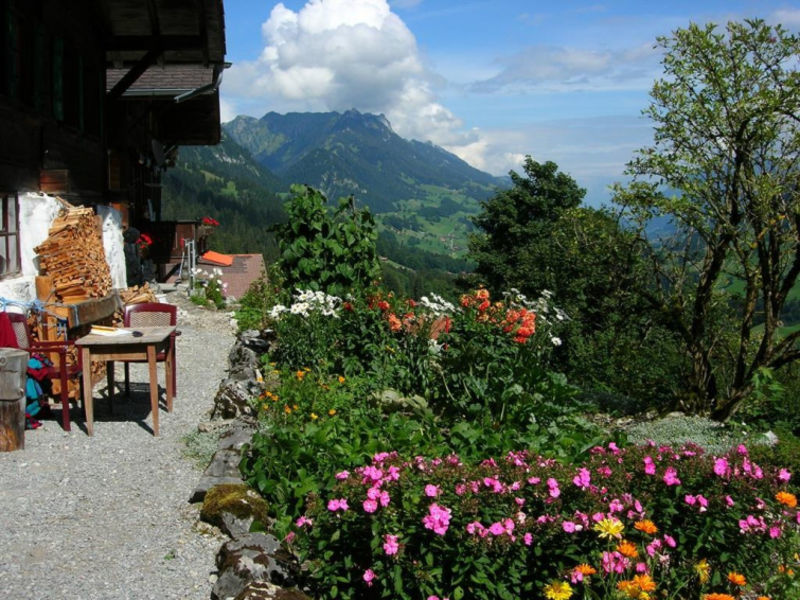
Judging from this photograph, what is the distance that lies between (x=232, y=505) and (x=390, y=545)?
159 cm

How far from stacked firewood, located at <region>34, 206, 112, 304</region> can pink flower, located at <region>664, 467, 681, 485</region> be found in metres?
6.48

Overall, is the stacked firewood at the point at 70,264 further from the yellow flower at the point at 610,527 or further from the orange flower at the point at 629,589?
the orange flower at the point at 629,589

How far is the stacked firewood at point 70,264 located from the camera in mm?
8016

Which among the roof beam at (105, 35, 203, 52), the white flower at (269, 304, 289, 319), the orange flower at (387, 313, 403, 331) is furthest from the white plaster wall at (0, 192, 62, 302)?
the roof beam at (105, 35, 203, 52)

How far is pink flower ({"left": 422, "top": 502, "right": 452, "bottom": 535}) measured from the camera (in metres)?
3.06

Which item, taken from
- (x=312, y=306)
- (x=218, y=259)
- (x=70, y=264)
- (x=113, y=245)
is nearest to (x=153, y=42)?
(x=113, y=245)

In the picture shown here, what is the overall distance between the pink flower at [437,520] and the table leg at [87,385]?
12.4 feet

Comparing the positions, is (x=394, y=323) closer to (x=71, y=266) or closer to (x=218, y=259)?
(x=71, y=266)

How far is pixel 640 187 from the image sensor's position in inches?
298

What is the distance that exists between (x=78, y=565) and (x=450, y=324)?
392 cm

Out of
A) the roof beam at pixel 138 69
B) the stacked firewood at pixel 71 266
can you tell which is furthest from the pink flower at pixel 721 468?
the roof beam at pixel 138 69

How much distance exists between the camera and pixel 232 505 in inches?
172

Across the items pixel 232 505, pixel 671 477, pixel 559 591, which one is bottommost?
pixel 232 505

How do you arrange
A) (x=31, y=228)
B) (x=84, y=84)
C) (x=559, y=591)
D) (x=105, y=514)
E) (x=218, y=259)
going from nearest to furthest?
(x=559, y=591) < (x=105, y=514) < (x=31, y=228) < (x=84, y=84) < (x=218, y=259)
